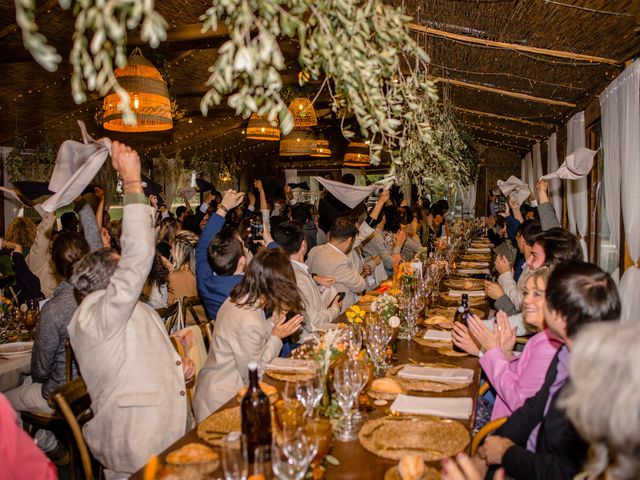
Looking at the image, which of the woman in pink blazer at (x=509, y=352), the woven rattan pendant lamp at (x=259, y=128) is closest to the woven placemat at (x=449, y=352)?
the woman in pink blazer at (x=509, y=352)

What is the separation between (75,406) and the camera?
2500mm

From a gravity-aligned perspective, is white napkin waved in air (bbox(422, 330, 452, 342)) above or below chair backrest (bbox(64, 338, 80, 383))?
above

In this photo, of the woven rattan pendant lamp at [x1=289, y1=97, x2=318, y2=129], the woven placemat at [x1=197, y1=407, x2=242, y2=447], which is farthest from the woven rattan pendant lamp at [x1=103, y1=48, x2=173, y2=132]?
the woven rattan pendant lamp at [x1=289, y1=97, x2=318, y2=129]

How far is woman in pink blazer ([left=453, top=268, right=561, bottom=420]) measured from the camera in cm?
252

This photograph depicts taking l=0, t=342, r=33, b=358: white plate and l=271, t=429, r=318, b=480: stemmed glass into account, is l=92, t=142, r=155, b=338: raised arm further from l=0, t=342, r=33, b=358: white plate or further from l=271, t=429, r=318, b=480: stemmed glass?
l=0, t=342, r=33, b=358: white plate

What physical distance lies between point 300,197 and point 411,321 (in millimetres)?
13049

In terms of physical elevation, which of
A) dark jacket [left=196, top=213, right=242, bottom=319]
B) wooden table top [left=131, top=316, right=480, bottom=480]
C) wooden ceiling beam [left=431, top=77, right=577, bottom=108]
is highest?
wooden ceiling beam [left=431, top=77, right=577, bottom=108]

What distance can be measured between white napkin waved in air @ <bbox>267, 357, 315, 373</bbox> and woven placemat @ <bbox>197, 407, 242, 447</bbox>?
0.49 meters

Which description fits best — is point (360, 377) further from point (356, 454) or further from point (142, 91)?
point (142, 91)

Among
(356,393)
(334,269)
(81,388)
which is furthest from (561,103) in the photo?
(81,388)

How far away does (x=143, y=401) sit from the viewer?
2.38 m

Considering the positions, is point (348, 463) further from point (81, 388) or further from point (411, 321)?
point (411, 321)

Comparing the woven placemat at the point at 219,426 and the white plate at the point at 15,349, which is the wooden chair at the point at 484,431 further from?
the white plate at the point at 15,349

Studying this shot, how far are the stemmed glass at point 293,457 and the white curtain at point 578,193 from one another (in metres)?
6.26
